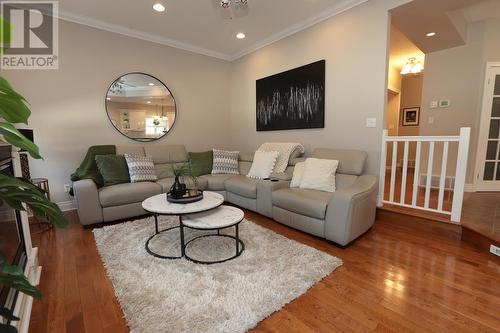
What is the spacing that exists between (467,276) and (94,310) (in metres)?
2.64

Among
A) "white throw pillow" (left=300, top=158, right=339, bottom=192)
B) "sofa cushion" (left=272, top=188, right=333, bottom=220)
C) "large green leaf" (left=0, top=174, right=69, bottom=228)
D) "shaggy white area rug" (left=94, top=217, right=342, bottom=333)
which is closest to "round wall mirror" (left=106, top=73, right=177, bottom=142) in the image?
"shaggy white area rug" (left=94, top=217, right=342, bottom=333)

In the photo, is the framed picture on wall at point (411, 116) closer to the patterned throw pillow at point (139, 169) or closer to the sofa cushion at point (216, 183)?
the sofa cushion at point (216, 183)

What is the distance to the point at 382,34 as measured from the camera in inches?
107

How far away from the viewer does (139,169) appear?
331cm

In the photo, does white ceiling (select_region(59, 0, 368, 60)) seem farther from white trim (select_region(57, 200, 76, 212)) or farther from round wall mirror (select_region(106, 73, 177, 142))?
white trim (select_region(57, 200, 76, 212))

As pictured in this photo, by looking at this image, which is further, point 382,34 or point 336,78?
point 336,78

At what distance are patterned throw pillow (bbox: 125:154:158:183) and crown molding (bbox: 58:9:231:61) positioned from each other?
75.6 inches

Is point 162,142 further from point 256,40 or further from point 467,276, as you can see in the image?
point 467,276

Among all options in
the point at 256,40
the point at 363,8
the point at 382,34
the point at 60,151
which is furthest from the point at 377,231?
the point at 60,151

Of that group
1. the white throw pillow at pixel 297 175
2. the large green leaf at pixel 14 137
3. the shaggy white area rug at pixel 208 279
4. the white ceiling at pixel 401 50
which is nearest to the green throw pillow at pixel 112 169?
the shaggy white area rug at pixel 208 279

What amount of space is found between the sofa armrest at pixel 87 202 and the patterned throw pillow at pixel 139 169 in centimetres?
54

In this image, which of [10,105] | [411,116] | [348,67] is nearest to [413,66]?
[411,116]

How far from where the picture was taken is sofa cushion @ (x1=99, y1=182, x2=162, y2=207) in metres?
2.81

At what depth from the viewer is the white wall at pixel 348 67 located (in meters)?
2.78
